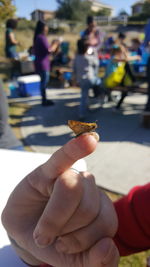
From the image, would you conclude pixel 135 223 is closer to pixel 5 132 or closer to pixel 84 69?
pixel 5 132

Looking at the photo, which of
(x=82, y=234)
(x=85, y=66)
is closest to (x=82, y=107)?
(x=85, y=66)

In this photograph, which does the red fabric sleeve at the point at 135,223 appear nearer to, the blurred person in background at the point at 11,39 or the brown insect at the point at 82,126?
the brown insect at the point at 82,126

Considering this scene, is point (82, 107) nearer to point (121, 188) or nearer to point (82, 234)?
point (121, 188)

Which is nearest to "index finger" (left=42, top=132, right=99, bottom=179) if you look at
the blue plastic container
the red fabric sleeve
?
the red fabric sleeve

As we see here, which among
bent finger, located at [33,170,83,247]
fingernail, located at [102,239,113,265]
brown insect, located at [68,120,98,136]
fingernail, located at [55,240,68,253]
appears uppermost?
brown insect, located at [68,120,98,136]

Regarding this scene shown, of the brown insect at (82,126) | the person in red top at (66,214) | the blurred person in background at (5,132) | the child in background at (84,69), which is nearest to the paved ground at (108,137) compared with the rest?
the child in background at (84,69)

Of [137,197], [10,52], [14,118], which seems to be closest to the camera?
[137,197]

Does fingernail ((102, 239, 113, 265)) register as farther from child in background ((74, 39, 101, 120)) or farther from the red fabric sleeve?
child in background ((74, 39, 101, 120))

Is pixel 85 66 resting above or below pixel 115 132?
above
